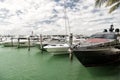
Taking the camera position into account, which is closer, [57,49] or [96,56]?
[96,56]

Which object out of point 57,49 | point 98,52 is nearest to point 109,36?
point 98,52

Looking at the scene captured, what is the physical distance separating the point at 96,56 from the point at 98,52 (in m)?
0.35

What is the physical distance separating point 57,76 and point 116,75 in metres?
4.24

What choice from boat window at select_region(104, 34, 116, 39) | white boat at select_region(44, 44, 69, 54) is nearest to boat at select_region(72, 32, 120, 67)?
boat window at select_region(104, 34, 116, 39)

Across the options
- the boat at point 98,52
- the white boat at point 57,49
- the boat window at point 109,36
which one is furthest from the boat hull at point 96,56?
the white boat at point 57,49

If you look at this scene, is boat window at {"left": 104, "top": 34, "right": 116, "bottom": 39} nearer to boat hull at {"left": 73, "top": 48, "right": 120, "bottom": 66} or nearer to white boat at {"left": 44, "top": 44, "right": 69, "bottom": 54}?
boat hull at {"left": 73, "top": 48, "right": 120, "bottom": 66}

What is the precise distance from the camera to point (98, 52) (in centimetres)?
1329

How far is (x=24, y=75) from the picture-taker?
41.9 ft

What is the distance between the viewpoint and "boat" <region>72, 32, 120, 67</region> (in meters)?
13.2

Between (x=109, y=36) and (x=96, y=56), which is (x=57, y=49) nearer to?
(x=109, y=36)

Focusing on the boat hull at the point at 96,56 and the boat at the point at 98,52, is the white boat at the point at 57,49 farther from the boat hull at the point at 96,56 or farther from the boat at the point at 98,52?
the boat hull at the point at 96,56

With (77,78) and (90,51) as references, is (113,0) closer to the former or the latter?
(90,51)

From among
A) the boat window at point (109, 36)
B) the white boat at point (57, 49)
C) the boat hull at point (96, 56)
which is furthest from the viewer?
the white boat at point (57, 49)

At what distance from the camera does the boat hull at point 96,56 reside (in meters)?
13.1
